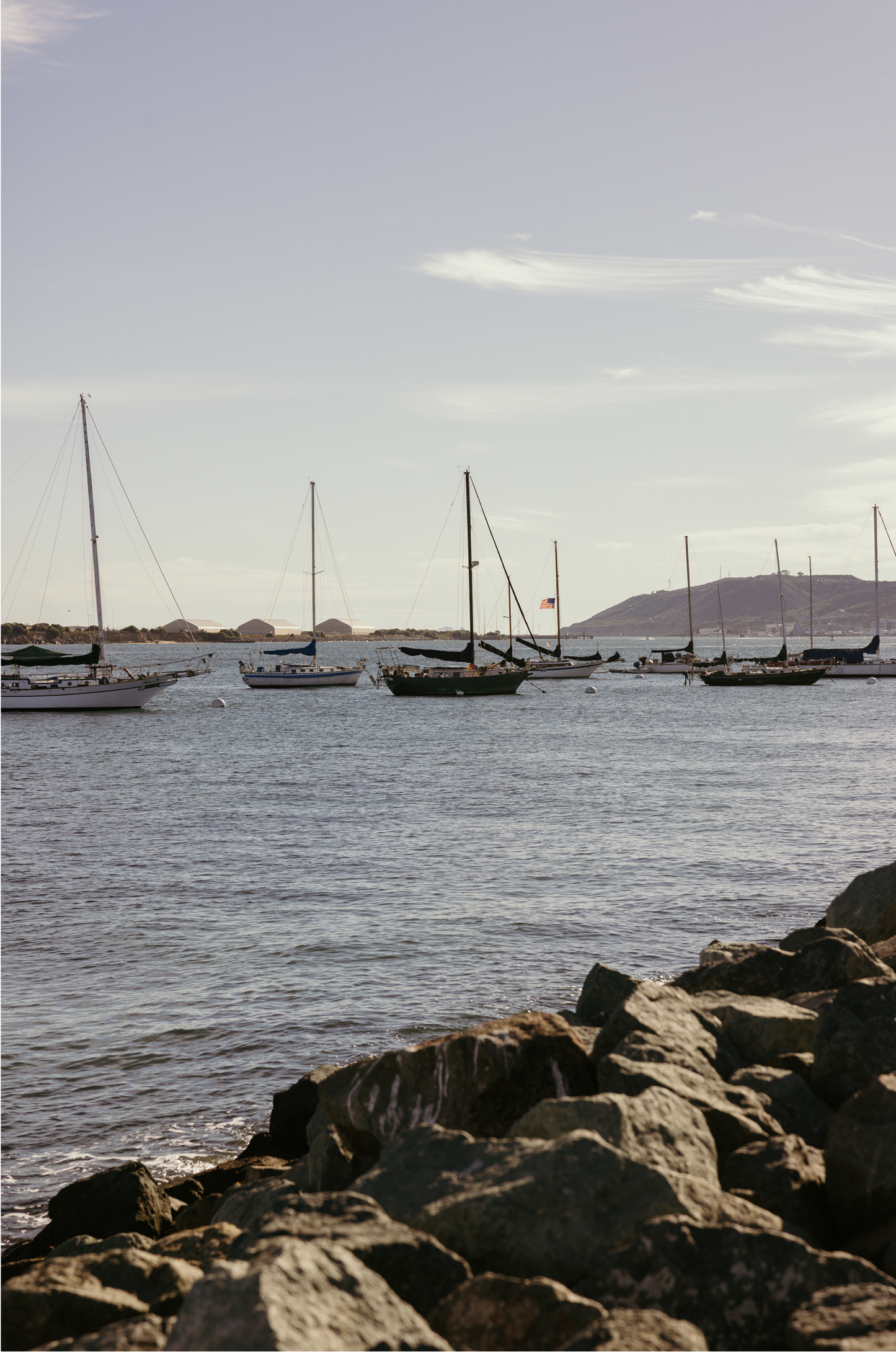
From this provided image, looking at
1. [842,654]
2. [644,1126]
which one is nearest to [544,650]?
[842,654]

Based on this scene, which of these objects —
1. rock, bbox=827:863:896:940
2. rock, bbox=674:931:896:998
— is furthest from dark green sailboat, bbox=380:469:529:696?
rock, bbox=674:931:896:998

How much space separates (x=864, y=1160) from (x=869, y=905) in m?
7.85

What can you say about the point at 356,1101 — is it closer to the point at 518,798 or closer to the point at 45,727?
the point at 518,798

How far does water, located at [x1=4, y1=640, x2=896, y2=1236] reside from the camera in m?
10.6

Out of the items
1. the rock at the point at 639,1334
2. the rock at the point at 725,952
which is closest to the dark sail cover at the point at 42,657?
the rock at the point at 725,952

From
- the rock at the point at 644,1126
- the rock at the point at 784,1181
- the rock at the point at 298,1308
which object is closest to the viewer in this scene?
the rock at the point at 298,1308

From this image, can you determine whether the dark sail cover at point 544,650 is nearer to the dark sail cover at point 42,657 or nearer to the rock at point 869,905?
the dark sail cover at point 42,657

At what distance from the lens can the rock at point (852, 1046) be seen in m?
6.78

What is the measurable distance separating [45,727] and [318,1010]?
51.3 metres

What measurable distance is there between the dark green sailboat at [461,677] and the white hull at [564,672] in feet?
49.0

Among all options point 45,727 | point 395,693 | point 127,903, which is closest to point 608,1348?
point 127,903

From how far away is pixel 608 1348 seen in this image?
3.87 m

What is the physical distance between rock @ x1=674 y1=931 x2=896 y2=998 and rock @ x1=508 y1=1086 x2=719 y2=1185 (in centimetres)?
364

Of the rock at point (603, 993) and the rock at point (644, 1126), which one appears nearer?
the rock at point (644, 1126)
